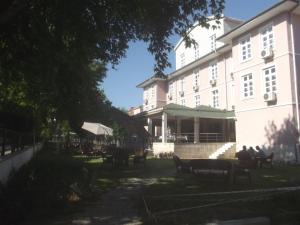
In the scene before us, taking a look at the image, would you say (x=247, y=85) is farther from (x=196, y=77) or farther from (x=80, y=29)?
(x=80, y=29)

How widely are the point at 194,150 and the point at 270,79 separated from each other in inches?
305

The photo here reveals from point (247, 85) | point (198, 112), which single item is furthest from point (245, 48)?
point (198, 112)

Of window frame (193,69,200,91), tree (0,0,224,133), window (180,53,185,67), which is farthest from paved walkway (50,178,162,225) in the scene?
window (180,53,185,67)

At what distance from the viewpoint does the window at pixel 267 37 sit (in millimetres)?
23672

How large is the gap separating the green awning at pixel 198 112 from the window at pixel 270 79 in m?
5.01

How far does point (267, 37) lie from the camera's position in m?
24.1

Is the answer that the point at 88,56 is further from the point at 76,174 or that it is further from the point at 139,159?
the point at 139,159

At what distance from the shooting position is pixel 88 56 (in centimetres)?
1053

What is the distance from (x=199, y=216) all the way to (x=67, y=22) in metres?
5.91

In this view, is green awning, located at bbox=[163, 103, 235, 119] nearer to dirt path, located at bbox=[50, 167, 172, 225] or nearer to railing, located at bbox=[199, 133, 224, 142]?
railing, located at bbox=[199, 133, 224, 142]

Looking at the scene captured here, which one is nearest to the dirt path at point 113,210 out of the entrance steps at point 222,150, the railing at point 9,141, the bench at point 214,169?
the bench at point 214,169

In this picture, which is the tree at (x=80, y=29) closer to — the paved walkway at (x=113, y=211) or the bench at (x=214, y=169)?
the bench at (x=214, y=169)

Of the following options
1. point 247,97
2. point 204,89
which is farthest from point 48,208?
point 204,89

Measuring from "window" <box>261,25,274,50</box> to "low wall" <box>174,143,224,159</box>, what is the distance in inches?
339
